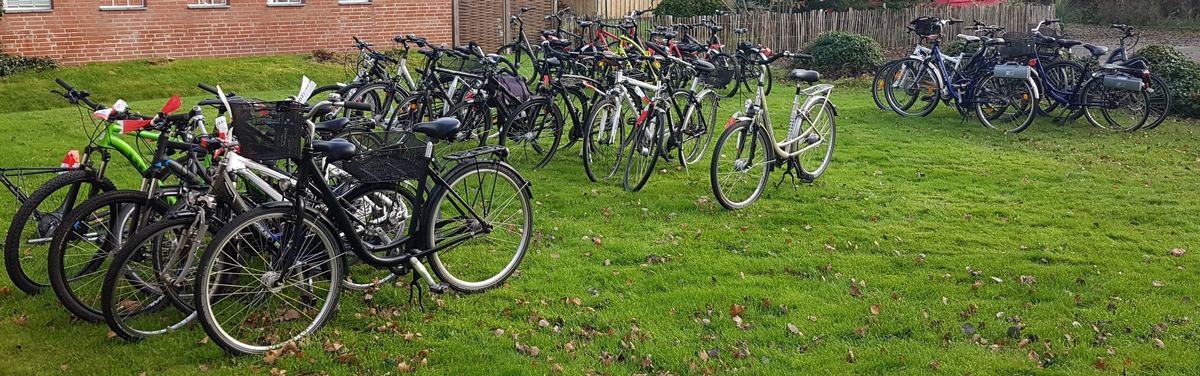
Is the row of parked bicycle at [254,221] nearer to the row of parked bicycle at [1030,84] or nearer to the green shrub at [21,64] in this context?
the row of parked bicycle at [1030,84]

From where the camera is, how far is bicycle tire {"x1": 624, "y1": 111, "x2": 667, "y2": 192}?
23.5 ft

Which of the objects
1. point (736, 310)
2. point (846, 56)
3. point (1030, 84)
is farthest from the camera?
point (846, 56)

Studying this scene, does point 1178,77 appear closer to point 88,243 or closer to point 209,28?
point 88,243

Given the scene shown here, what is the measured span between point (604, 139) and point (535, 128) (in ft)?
2.33

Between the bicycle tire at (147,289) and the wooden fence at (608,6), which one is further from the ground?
the wooden fence at (608,6)

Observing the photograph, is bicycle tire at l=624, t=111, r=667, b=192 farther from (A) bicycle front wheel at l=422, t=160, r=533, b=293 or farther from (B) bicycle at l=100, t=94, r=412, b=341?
(B) bicycle at l=100, t=94, r=412, b=341

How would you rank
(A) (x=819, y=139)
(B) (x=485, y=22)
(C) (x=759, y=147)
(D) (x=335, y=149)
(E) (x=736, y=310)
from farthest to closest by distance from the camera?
(B) (x=485, y=22) → (A) (x=819, y=139) → (C) (x=759, y=147) → (E) (x=736, y=310) → (D) (x=335, y=149)

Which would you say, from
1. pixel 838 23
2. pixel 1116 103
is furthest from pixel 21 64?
pixel 1116 103

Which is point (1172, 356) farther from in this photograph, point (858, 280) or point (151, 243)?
point (151, 243)

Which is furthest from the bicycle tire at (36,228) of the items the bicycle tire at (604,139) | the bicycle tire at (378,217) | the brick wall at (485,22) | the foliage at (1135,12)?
the foliage at (1135,12)

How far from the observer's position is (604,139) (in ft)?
24.8

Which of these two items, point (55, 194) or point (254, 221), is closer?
point (254, 221)

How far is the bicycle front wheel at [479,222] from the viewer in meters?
4.77

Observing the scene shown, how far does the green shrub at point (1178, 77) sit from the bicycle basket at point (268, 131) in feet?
33.8
